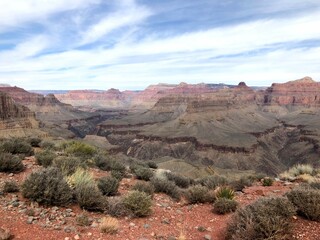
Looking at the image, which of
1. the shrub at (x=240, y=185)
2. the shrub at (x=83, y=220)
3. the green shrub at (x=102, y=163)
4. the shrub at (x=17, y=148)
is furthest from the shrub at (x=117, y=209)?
the shrub at (x=17, y=148)

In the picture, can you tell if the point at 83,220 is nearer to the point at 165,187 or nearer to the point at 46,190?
the point at 46,190

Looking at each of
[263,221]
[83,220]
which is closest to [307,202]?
[263,221]

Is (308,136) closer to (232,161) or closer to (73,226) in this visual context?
(232,161)

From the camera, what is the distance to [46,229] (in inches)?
360

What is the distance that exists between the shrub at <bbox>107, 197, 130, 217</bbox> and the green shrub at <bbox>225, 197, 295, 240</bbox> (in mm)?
3496

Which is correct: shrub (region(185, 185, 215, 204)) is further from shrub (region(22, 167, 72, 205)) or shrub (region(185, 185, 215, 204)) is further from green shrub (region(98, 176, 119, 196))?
shrub (region(22, 167, 72, 205))

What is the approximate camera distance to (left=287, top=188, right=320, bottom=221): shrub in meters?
9.79

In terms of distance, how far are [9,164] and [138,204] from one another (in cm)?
→ 637

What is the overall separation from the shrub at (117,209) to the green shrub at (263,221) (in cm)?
350

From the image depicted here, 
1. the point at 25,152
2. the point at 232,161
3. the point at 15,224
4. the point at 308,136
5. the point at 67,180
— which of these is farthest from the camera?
the point at 308,136

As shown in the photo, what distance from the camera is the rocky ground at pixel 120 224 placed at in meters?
8.97

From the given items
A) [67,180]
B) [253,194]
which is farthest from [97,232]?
[253,194]

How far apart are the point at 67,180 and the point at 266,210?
679 centimetres

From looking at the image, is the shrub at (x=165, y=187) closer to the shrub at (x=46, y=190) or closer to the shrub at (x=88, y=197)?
the shrub at (x=88, y=197)
